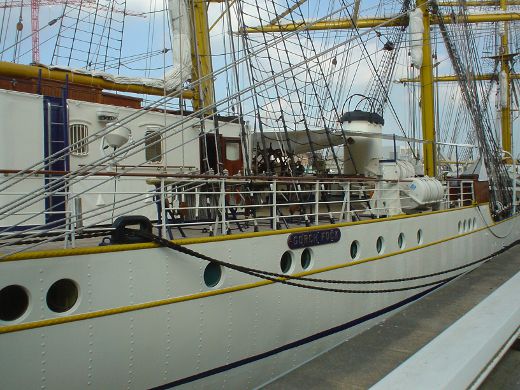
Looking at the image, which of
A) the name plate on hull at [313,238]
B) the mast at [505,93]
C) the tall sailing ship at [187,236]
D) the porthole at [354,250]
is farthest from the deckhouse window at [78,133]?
the mast at [505,93]

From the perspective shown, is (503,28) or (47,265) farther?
(503,28)

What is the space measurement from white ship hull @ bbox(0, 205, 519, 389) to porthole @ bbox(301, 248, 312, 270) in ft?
0.19

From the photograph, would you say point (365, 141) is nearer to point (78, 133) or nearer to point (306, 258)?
point (306, 258)

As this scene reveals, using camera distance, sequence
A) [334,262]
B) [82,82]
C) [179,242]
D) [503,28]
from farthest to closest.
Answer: [503,28], [82,82], [334,262], [179,242]

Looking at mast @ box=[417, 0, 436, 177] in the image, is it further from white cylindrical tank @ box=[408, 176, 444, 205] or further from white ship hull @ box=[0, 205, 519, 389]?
white ship hull @ box=[0, 205, 519, 389]

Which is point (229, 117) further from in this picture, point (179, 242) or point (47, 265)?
point (47, 265)

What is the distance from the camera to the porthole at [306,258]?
617cm

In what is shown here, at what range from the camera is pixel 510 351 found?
4246mm

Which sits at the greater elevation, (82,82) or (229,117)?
(82,82)

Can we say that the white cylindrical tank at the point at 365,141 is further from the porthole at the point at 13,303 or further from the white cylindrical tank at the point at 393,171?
the porthole at the point at 13,303

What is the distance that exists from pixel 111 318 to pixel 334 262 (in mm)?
3421

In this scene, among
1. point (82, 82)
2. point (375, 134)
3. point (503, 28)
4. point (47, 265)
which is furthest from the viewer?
point (503, 28)

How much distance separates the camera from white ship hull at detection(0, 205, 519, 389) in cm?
363

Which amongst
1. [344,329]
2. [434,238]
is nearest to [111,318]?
[344,329]
